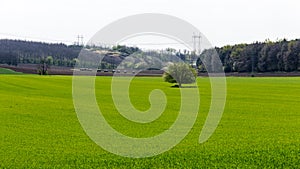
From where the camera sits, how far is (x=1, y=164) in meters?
13.5

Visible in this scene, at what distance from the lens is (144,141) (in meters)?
18.3

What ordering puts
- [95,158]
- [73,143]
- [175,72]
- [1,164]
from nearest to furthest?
[1,164] → [95,158] → [73,143] → [175,72]

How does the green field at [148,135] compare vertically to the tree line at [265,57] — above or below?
below

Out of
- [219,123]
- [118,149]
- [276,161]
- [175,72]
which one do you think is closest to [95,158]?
[118,149]

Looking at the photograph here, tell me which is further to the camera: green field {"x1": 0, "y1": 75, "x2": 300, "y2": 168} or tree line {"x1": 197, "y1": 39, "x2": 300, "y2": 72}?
tree line {"x1": 197, "y1": 39, "x2": 300, "y2": 72}

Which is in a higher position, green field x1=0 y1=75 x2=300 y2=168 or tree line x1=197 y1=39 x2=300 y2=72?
tree line x1=197 y1=39 x2=300 y2=72

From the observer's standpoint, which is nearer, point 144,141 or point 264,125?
point 144,141

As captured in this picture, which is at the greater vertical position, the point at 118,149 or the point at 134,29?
the point at 134,29

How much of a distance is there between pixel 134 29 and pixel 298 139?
766 centimetres

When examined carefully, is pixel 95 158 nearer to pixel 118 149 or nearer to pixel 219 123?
pixel 118 149

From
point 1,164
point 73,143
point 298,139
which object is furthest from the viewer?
point 298,139

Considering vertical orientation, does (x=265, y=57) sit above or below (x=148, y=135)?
above

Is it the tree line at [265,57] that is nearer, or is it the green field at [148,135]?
the green field at [148,135]

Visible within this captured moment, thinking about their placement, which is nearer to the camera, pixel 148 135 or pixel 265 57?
pixel 148 135
